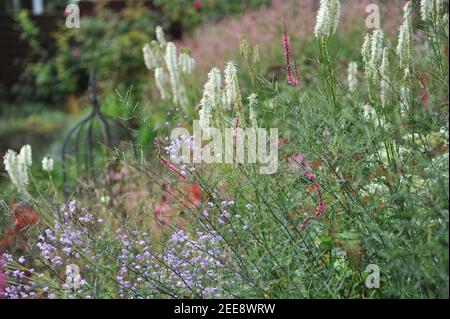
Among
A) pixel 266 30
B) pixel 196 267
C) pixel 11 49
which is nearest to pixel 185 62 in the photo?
pixel 196 267

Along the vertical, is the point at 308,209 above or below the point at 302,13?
below

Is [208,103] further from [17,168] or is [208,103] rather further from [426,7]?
[17,168]

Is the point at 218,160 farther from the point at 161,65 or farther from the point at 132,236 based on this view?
the point at 161,65

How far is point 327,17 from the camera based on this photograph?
2861mm

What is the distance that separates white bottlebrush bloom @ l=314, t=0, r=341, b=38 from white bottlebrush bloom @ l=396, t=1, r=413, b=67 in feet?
0.83

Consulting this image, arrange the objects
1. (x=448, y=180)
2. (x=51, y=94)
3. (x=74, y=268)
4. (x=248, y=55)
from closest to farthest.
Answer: (x=448, y=180), (x=74, y=268), (x=248, y=55), (x=51, y=94)

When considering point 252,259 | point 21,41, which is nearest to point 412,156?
point 252,259

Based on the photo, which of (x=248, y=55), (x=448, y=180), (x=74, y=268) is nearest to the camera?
(x=448, y=180)

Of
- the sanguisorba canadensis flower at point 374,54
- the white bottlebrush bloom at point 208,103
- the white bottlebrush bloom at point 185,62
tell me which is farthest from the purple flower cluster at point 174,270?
the white bottlebrush bloom at point 185,62

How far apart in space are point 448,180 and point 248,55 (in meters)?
1.72

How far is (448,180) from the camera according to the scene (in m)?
2.36

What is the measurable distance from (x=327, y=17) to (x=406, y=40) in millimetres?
305

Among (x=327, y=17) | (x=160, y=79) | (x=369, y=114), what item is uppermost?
(x=327, y=17)

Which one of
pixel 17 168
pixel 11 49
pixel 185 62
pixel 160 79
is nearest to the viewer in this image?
pixel 17 168
